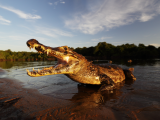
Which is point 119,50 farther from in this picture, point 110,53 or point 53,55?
point 53,55

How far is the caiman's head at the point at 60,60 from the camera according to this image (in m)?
2.97

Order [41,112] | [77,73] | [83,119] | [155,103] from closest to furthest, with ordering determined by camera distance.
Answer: [83,119]
[41,112]
[155,103]
[77,73]

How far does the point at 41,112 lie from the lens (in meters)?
2.16

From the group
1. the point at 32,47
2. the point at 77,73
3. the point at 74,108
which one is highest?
the point at 32,47

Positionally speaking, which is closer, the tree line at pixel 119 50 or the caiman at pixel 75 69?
the caiman at pixel 75 69

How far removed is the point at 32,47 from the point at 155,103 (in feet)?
13.8

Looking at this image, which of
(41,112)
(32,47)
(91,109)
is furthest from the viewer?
(32,47)

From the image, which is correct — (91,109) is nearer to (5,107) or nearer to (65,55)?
(65,55)

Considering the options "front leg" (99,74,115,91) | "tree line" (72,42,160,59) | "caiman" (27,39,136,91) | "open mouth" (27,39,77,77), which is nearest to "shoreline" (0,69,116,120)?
"open mouth" (27,39,77,77)

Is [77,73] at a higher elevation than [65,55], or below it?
below

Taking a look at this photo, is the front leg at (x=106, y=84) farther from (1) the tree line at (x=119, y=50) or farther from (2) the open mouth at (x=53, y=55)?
(1) the tree line at (x=119, y=50)

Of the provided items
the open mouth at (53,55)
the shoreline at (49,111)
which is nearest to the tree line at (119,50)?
the open mouth at (53,55)

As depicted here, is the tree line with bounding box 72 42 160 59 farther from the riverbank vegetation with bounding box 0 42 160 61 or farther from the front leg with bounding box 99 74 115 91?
the front leg with bounding box 99 74 115 91

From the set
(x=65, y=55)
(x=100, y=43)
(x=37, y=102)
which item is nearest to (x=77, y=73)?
(x=65, y=55)
